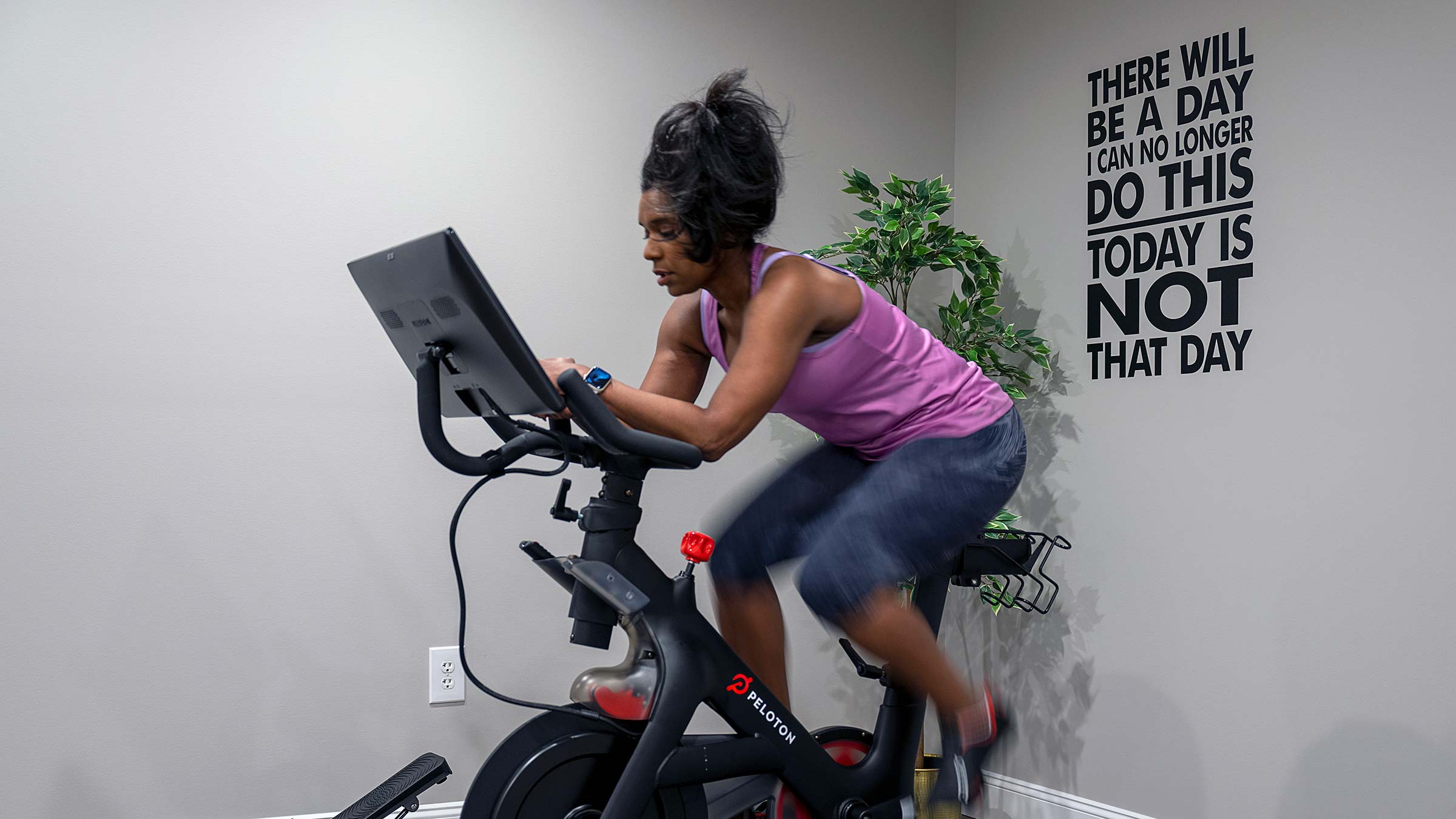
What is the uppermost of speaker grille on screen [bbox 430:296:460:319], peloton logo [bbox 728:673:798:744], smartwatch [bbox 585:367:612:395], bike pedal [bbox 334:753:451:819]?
speaker grille on screen [bbox 430:296:460:319]

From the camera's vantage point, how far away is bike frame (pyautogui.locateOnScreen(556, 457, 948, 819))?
4.73 ft

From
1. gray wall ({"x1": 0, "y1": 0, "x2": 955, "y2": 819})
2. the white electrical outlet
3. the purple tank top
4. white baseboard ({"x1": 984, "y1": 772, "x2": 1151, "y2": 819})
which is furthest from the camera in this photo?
white baseboard ({"x1": 984, "y1": 772, "x2": 1151, "y2": 819})

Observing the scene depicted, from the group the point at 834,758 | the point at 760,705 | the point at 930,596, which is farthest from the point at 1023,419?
the point at 760,705

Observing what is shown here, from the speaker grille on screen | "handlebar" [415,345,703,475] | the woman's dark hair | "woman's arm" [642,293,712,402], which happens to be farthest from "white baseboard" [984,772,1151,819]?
the speaker grille on screen

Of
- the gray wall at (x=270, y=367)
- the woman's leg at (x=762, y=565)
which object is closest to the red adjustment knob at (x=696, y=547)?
the woman's leg at (x=762, y=565)

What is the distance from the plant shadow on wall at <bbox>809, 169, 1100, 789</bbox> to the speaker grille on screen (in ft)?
4.84

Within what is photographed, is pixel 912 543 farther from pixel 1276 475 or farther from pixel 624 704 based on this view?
pixel 1276 475

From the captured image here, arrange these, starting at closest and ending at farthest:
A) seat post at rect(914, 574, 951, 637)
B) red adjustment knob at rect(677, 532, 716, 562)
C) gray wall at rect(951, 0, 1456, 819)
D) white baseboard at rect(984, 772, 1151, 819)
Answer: red adjustment knob at rect(677, 532, 716, 562) < seat post at rect(914, 574, 951, 637) < gray wall at rect(951, 0, 1456, 819) < white baseboard at rect(984, 772, 1151, 819)

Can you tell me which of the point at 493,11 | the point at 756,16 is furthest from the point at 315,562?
the point at 756,16

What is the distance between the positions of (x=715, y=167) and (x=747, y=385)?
0.31 m

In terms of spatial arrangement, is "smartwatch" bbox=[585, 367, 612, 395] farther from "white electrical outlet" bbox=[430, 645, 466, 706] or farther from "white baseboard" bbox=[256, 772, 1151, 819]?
A: "white baseboard" bbox=[256, 772, 1151, 819]

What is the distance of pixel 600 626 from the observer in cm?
144

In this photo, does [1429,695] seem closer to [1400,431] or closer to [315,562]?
[1400,431]

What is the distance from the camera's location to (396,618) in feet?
7.69
